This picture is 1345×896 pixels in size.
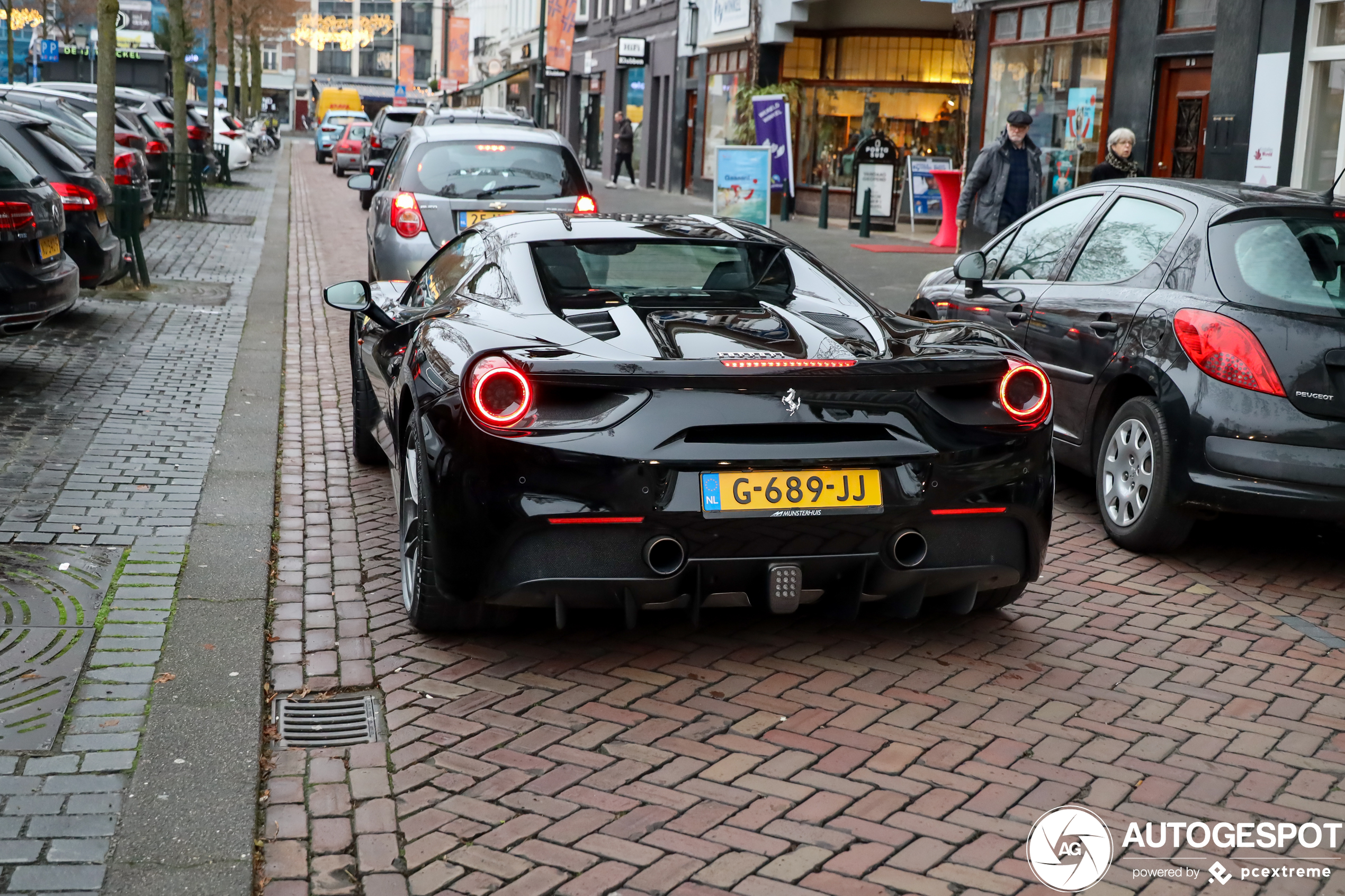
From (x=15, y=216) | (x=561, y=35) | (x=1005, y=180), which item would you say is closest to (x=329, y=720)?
(x=15, y=216)

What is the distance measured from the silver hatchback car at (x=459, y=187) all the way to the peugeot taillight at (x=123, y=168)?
5.89 meters

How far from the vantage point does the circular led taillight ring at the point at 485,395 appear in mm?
4137

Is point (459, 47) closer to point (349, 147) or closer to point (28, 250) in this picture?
point (349, 147)

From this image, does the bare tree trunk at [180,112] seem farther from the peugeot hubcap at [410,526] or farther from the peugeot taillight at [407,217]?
the peugeot hubcap at [410,526]

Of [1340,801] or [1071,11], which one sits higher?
[1071,11]

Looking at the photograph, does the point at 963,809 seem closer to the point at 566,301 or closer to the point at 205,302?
the point at 566,301

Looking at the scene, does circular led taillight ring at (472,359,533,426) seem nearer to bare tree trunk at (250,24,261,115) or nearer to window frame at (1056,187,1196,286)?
window frame at (1056,187,1196,286)

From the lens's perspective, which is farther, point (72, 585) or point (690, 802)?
point (72, 585)

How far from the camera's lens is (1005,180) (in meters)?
12.9

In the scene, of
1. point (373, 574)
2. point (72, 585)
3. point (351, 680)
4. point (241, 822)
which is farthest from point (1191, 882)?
point (72, 585)

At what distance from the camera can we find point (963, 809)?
11.9ft

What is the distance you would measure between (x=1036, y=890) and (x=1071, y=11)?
53.2 feet

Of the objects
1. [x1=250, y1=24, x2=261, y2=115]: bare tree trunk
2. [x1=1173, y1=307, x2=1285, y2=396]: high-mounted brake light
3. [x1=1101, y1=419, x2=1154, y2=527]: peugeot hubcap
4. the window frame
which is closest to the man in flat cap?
the window frame

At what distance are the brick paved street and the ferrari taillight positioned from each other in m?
0.83
